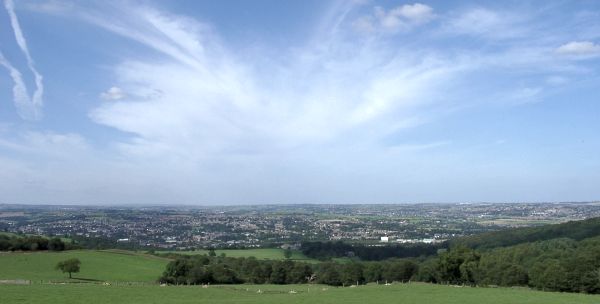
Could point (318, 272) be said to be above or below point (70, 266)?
below

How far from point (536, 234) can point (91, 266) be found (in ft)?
429

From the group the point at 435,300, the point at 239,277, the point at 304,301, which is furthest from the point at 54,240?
the point at 435,300

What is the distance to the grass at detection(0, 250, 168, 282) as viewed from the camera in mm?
81375

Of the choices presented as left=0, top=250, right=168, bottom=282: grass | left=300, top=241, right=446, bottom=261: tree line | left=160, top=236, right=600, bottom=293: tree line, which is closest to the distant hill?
left=300, top=241, right=446, bottom=261: tree line

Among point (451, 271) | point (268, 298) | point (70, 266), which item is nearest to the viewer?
point (268, 298)

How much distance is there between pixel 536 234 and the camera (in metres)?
161

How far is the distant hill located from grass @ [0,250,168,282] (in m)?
92.7

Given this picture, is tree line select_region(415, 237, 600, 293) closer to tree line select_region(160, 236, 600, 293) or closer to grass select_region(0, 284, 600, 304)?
tree line select_region(160, 236, 600, 293)

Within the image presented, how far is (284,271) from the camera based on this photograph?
94062 millimetres

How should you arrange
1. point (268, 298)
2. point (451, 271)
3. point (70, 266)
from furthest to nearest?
point (70, 266) → point (451, 271) → point (268, 298)

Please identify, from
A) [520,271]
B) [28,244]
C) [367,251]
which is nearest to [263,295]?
[520,271]

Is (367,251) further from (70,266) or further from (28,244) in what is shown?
(70,266)

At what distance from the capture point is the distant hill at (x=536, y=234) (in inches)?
5814

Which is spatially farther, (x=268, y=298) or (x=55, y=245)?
(x=55, y=245)
